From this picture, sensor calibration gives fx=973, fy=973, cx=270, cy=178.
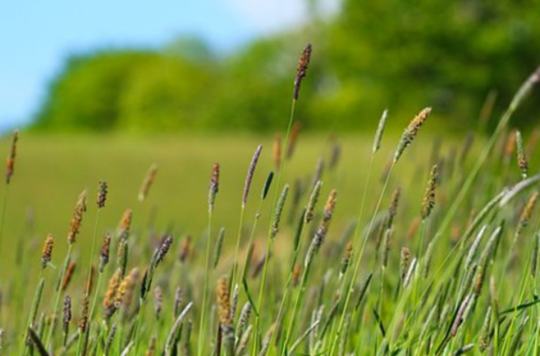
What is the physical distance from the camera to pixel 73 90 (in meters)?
62.9

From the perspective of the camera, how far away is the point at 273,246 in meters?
2.62

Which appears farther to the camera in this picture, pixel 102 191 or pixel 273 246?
pixel 273 246

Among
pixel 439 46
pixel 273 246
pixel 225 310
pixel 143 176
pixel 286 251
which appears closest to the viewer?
pixel 225 310

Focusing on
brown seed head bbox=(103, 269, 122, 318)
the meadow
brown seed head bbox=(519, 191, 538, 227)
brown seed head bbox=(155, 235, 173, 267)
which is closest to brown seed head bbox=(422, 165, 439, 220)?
the meadow

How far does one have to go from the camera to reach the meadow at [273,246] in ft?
6.06

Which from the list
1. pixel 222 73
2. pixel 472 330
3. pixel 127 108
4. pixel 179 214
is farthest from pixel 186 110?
pixel 472 330

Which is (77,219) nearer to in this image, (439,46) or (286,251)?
(286,251)

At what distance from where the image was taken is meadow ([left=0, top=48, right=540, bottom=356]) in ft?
6.06

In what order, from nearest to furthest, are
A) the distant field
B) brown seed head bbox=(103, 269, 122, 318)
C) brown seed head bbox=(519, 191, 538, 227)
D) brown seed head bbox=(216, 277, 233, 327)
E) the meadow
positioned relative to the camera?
brown seed head bbox=(216, 277, 233, 327), brown seed head bbox=(103, 269, 122, 318), the meadow, brown seed head bbox=(519, 191, 538, 227), the distant field

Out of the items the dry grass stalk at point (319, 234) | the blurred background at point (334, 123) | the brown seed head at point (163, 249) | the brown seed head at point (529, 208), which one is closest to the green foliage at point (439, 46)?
the blurred background at point (334, 123)

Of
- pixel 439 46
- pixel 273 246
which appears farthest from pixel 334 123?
pixel 439 46

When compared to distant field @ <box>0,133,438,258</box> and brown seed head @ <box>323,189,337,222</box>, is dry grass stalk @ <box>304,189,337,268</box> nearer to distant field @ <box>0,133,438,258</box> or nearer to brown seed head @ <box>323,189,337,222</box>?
brown seed head @ <box>323,189,337,222</box>

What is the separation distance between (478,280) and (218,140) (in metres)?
21.9

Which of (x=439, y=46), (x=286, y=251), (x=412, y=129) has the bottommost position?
(x=286, y=251)
